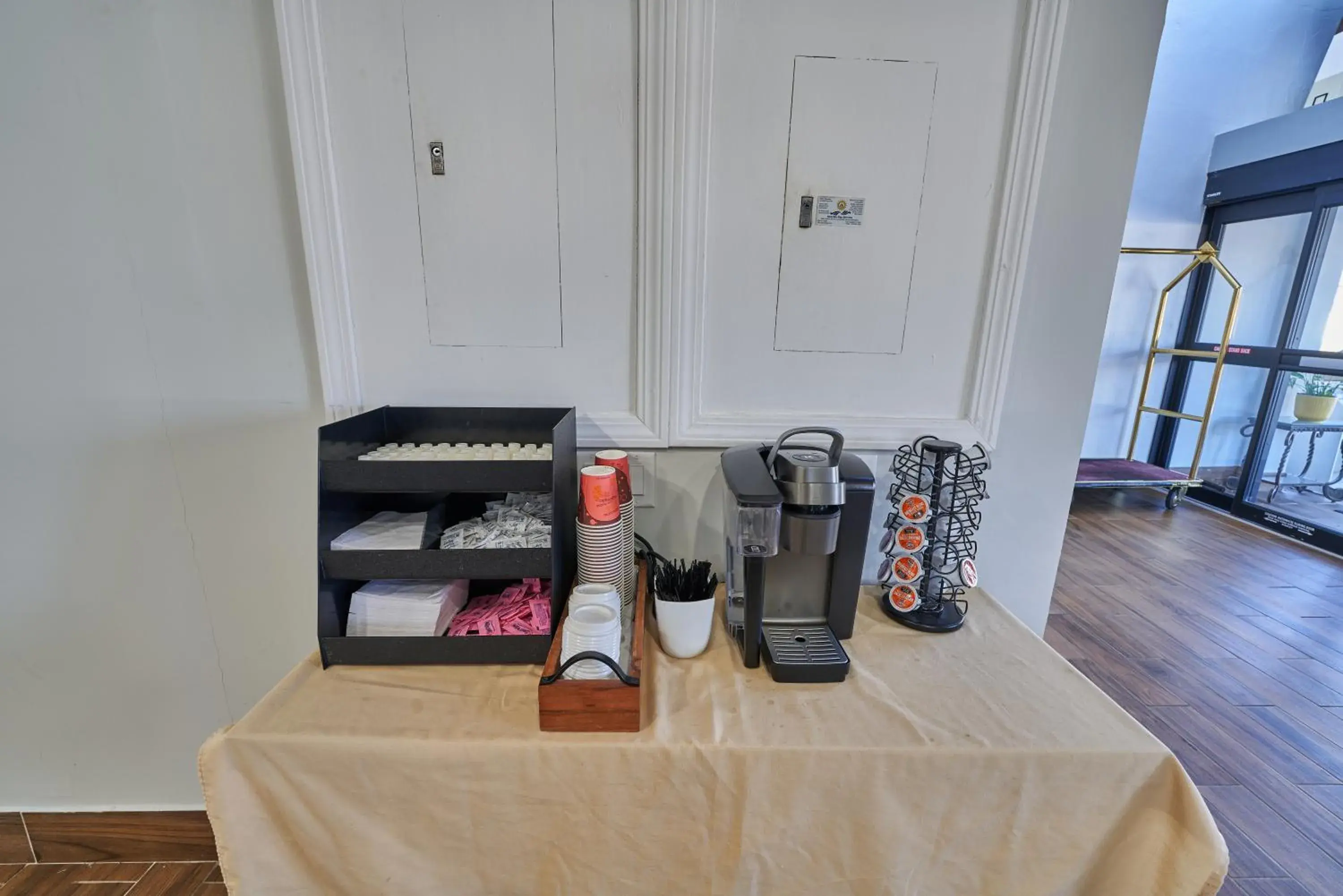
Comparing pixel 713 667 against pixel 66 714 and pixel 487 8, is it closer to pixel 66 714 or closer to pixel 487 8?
pixel 487 8

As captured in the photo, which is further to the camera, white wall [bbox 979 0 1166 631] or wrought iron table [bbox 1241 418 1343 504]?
wrought iron table [bbox 1241 418 1343 504]

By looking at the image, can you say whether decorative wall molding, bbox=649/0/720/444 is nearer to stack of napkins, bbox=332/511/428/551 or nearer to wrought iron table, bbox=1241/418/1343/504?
stack of napkins, bbox=332/511/428/551

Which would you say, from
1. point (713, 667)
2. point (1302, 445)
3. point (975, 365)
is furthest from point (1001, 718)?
point (1302, 445)

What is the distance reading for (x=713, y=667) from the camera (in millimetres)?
825

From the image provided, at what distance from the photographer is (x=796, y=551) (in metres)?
0.81

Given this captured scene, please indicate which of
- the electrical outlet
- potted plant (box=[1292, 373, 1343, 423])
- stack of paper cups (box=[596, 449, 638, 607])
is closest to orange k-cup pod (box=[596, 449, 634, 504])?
stack of paper cups (box=[596, 449, 638, 607])

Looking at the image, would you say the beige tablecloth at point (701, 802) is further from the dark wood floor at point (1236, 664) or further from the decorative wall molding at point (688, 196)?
the dark wood floor at point (1236, 664)

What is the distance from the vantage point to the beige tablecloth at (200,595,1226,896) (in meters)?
0.68

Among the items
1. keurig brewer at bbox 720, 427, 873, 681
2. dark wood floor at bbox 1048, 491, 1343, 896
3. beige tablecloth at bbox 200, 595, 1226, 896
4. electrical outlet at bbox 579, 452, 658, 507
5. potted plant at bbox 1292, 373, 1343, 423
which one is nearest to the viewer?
beige tablecloth at bbox 200, 595, 1226, 896

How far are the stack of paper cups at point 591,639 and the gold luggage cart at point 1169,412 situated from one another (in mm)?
3831

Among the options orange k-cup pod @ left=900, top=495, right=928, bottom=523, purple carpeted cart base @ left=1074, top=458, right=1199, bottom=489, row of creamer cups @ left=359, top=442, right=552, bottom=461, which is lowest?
purple carpeted cart base @ left=1074, top=458, right=1199, bottom=489

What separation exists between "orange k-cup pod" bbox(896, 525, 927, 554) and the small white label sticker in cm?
59

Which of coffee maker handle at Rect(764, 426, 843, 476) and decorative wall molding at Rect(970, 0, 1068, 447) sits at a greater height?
decorative wall molding at Rect(970, 0, 1068, 447)

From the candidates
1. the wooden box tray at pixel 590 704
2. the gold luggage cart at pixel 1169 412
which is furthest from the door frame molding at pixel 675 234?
the gold luggage cart at pixel 1169 412
